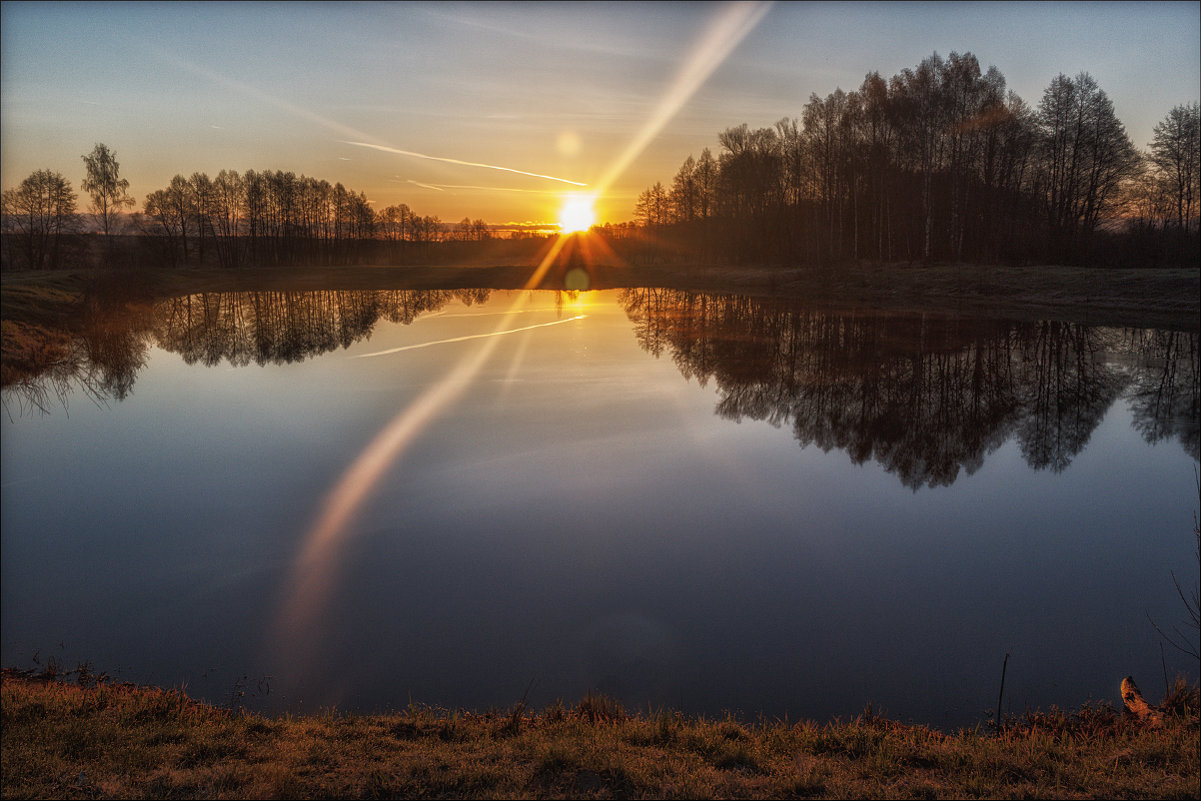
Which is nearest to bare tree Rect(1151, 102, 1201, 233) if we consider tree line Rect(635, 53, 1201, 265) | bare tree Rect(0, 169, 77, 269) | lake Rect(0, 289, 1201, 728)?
tree line Rect(635, 53, 1201, 265)

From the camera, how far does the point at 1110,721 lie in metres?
6.24

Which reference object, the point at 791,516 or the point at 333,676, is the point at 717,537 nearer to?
the point at 791,516

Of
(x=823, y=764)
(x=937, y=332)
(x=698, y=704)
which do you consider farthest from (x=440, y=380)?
(x=937, y=332)

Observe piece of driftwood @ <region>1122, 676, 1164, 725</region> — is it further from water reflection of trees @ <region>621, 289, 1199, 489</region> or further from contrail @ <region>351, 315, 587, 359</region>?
contrail @ <region>351, 315, 587, 359</region>

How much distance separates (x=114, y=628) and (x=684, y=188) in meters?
91.9

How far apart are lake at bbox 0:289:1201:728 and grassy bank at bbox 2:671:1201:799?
595 millimetres

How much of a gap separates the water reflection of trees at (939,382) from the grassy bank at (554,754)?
7571 mm

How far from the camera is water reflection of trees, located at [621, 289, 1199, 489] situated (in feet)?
48.4

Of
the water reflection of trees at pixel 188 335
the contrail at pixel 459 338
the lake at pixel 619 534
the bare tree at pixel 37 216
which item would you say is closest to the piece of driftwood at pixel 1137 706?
the lake at pixel 619 534

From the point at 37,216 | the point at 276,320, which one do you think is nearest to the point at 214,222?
the point at 37,216

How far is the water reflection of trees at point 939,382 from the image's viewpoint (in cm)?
1474

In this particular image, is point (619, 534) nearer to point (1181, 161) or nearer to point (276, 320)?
point (276, 320)

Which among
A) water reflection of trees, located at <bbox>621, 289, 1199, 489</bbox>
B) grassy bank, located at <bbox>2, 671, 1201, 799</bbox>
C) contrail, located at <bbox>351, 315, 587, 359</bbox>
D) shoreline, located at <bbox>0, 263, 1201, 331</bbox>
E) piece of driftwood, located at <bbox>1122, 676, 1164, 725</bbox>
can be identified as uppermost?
shoreline, located at <bbox>0, 263, 1201, 331</bbox>

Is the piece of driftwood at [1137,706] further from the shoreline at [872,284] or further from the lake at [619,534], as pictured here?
the shoreline at [872,284]
